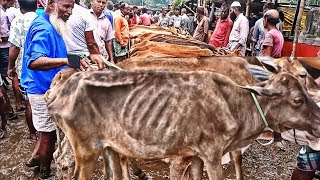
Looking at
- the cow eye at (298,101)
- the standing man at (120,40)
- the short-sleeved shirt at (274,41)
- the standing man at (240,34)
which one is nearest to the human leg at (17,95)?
the standing man at (120,40)

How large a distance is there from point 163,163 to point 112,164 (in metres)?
1.57

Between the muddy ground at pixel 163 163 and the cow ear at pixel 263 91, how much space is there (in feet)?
7.05

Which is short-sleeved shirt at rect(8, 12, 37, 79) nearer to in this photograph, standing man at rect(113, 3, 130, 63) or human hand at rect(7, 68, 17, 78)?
human hand at rect(7, 68, 17, 78)

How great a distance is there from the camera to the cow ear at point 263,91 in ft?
8.76

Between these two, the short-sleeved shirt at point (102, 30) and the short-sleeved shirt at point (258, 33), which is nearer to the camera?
the short-sleeved shirt at point (102, 30)

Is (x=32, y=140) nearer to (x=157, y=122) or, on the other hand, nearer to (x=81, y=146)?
(x=81, y=146)

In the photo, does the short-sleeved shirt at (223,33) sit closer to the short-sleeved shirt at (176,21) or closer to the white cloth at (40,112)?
the white cloth at (40,112)

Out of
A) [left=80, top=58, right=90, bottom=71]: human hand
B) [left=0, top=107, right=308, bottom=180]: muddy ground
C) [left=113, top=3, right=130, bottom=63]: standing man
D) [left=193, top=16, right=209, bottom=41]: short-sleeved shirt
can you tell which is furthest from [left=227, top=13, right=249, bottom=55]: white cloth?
[left=80, top=58, right=90, bottom=71]: human hand

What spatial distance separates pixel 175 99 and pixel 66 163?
1613 millimetres

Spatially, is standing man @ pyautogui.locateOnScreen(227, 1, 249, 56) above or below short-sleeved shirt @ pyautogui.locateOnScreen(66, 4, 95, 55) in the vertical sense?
below

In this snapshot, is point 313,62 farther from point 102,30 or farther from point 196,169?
point 102,30

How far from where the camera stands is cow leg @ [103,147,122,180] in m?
3.37

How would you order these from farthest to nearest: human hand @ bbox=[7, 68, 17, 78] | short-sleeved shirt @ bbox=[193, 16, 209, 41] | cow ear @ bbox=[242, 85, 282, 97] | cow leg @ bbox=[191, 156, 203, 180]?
short-sleeved shirt @ bbox=[193, 16, 209, 41] < human hand @ bbox=[7, 68, 17, 78] < cow leg @ bbox=[191, 156, 203, 180] < cow ear @ bbox=[242, 85, 282, 97]

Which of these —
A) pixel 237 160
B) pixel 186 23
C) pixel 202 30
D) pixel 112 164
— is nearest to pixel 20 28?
pixel 112 164
